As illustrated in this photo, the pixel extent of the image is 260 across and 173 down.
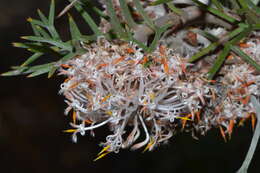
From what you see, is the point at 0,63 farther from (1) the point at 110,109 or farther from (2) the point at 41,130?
(1) the point at 110,109

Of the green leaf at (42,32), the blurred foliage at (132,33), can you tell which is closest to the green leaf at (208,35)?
the blurred foliage at (132,33)

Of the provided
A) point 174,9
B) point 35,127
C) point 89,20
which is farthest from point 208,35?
point 35,127

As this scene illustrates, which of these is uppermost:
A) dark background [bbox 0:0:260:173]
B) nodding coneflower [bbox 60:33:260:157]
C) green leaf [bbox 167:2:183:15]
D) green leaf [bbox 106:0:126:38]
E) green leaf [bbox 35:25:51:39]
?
green leaf [bbox 35:25:51:39]

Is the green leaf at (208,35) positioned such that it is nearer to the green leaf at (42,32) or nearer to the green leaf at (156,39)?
the green leaf at (156,39)

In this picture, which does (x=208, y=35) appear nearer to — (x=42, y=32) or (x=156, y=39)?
(x=156, y=39)

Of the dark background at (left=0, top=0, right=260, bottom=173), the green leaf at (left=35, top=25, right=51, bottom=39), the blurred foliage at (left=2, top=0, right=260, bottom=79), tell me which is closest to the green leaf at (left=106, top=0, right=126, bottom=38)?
the blurred foliage at (left=2, top=0, right=260, bottom=79)

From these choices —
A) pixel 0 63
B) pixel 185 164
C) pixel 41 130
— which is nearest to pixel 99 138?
pixel 41 130

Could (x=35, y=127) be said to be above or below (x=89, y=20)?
below

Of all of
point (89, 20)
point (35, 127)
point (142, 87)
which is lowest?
point (35, 127)

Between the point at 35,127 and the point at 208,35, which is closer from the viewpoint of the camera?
the point at 208,35

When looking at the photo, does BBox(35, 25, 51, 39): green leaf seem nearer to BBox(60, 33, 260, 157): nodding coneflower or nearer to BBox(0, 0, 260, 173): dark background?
BBox(60, 33, 260, 157): nodding coneflower
